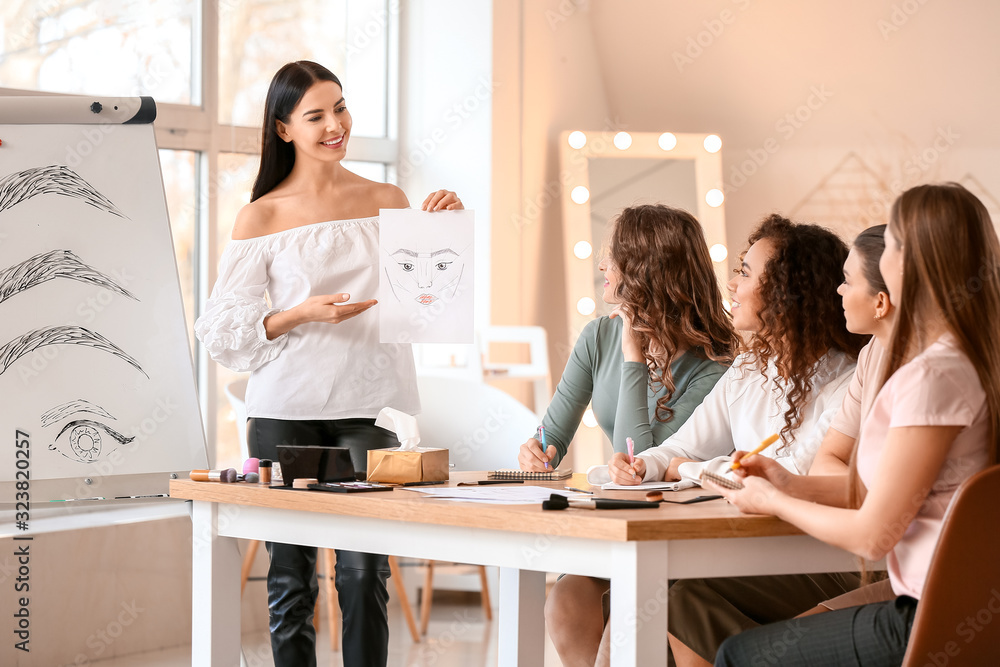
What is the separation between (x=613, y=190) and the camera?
13.6ft

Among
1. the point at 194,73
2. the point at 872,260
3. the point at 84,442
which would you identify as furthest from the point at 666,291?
the point at 194,73

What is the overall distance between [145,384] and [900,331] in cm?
164

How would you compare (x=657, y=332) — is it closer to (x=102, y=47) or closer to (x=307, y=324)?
(x=307, y=324)

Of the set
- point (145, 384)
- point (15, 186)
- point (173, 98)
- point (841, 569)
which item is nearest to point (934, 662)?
point (841, 569)

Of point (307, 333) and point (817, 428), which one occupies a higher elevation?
point (307, 333)

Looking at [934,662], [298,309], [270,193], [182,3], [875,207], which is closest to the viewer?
[934,662]

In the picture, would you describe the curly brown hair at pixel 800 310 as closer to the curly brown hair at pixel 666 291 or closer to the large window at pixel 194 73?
the curly brown hair at pixel 666 291

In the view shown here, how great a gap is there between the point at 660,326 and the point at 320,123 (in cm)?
82

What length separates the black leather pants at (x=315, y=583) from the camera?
75.3 inches

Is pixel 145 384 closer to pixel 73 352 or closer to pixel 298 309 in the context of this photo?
pixel 73 352

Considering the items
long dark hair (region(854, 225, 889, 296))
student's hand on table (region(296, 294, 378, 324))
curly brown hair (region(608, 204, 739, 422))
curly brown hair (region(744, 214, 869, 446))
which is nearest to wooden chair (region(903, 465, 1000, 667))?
long dark hair (region(854, 225, 889, 296))

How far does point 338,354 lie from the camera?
80.5 inches

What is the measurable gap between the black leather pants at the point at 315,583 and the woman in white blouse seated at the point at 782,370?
1.50 ft

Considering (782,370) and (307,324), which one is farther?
(307,324)
